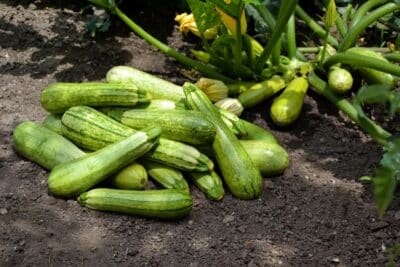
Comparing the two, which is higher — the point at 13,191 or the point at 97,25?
the point at 97,25

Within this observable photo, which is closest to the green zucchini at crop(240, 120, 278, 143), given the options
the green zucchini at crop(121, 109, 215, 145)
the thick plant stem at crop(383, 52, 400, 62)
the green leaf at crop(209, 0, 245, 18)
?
the green zucchini at crop(121, 109, 215, 145)

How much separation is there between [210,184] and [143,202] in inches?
14.9

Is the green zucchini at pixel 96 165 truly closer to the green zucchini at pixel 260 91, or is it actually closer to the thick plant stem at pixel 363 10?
the green zucchini at pixel 260 91

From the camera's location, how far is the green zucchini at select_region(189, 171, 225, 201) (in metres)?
3.08

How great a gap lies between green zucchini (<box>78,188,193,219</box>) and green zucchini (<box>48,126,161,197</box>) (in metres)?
0.07

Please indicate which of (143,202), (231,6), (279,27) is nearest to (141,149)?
(143,202)

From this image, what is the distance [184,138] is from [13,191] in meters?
0.88

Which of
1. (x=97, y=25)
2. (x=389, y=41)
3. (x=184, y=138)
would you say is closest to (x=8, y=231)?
(x=184, y=138)

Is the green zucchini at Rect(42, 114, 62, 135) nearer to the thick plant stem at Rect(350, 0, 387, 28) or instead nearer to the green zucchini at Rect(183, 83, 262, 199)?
the green zucchini at Rect(183, 83, 262, 199)

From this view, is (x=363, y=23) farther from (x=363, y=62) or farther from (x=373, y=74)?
(x=363, y=62)

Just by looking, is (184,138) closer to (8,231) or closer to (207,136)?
(207,136)

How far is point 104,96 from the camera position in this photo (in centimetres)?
324

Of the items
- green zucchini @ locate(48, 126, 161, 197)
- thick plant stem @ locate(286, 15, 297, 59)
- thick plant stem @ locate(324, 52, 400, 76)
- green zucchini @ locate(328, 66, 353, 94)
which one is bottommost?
green zucchini @ locate(48, 126, 161, 197)

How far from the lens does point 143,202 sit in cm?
289
